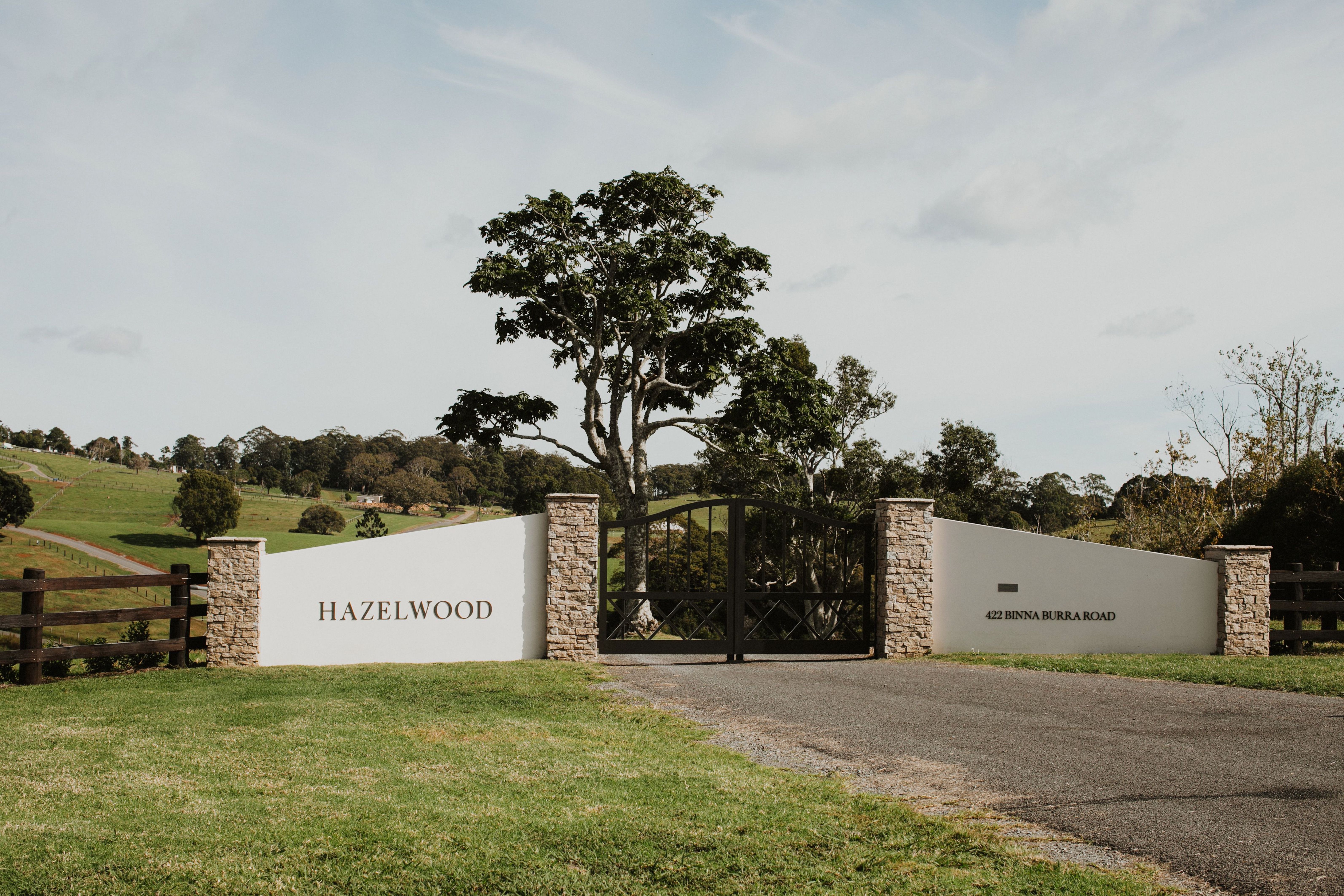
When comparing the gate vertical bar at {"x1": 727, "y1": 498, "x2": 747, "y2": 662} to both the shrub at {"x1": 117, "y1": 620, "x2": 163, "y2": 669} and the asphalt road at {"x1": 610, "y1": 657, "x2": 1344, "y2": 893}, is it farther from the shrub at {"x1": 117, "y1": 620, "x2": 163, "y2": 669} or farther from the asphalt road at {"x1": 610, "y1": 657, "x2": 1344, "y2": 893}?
the shrub at {"x1": 117, "y1": 620, "x2": 163, "y2": 669}

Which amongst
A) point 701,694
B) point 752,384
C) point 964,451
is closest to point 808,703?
point 701,694

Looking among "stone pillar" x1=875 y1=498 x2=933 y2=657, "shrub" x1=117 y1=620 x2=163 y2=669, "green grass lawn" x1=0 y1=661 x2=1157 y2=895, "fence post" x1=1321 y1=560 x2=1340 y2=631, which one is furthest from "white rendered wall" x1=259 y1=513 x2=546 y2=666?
"fence post" x1=1321 y1=560 x2=1340 y2=631

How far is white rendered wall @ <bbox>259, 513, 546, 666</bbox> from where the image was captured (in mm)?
12430

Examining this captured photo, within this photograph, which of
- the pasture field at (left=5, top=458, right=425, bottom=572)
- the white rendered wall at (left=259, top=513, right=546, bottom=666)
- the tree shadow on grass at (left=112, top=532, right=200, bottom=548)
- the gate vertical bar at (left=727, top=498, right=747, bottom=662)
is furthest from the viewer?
the tree shadow on grass at (left=112, top=532, right=200, bottom=548)

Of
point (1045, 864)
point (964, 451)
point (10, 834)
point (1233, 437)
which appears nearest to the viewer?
point (1045, 864)

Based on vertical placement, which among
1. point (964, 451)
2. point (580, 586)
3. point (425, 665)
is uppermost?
point (964, 451)

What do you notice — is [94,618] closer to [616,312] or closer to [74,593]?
[616,312]

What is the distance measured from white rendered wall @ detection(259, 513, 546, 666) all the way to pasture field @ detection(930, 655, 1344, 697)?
5924mm

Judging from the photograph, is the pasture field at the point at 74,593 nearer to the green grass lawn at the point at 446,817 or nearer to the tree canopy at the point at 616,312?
the tree canopy at the point at 616,312

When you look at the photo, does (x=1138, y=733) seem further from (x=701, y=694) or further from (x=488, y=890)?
(x=488, y=890)

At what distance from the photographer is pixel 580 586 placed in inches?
513

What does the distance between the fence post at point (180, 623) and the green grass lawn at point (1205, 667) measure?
10.3 metres

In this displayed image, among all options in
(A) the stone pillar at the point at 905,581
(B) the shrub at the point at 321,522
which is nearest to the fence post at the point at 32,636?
(A) the stone pillar at the point at 905,581

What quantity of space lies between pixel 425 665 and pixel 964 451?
24.4 meters
